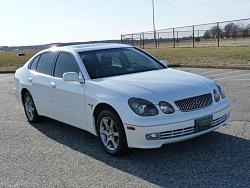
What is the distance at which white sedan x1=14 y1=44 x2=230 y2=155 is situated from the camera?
16.6 feet

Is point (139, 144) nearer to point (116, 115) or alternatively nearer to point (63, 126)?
point (116, 115)

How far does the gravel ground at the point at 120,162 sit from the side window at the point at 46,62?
1134mm

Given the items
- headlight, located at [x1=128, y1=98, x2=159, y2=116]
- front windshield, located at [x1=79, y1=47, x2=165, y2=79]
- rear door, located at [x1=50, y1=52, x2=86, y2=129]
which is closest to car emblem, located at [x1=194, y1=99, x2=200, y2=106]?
headlight, located at [x1=128, y1=98, x2=159, y2=116]

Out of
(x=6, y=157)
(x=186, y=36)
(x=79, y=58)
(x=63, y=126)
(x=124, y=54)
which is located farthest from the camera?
(x=186, y=36)

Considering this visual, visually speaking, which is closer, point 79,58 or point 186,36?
point 79,58

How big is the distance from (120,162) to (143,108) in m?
0.83

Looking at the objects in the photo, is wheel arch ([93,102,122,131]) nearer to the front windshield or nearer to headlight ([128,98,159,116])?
headlight ([128,98,159,116])

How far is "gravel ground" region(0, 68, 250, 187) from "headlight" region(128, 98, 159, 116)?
68 cm

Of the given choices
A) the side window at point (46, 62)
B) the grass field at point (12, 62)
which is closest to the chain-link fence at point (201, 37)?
the grass field at point (12, 62)

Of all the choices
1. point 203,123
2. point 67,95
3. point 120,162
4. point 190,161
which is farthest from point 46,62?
point 190,161

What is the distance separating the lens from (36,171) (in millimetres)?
5172

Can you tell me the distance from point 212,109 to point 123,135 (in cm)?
124

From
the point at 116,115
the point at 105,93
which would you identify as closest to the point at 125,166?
the point at 116,115

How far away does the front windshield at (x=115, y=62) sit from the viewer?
6270 millimetres
